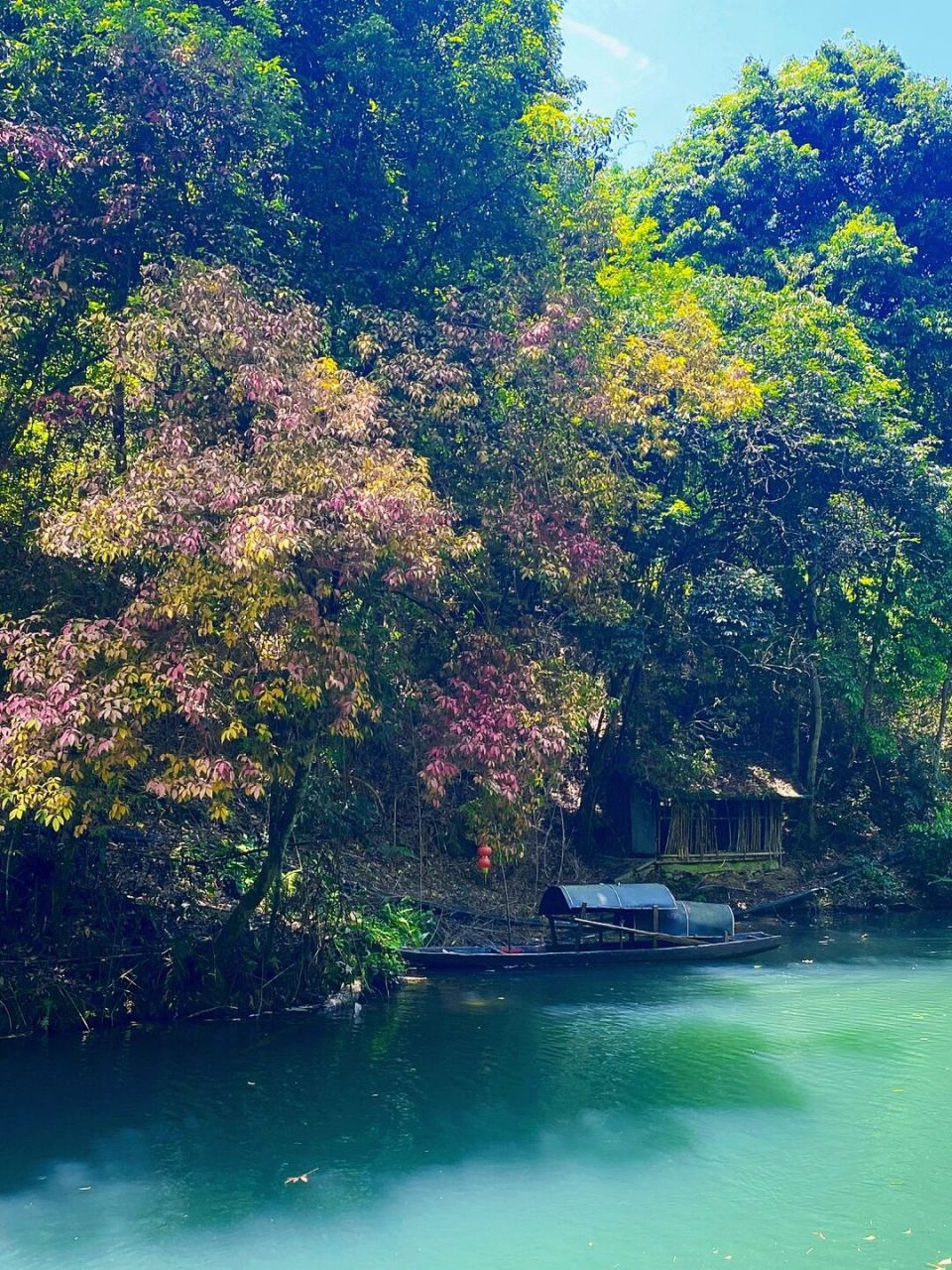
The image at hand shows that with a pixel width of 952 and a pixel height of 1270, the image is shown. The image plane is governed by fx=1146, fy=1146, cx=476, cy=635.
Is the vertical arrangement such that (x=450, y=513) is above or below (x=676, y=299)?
below

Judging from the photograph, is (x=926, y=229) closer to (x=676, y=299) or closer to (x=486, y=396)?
(x=676, y=299)

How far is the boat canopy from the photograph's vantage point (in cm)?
1562

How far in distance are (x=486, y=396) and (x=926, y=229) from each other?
15638 mm

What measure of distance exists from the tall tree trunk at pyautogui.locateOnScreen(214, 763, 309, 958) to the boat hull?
2.80 metres

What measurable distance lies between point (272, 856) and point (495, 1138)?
4017mm

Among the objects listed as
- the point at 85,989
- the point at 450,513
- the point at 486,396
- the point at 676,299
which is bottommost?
the point at 85,989

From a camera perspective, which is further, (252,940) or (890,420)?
(890,420)

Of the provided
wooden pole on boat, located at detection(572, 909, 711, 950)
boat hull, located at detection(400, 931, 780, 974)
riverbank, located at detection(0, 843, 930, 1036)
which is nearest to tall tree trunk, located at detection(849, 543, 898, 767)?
boat hull, located at detection(400, 931, 780, 974)

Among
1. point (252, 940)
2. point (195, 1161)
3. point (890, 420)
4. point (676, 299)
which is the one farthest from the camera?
point (890, 420)

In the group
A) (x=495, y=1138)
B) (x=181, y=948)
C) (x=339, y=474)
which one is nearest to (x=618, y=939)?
(x=181, y=948)

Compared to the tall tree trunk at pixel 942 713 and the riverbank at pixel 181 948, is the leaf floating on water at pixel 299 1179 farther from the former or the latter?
the tall tree trunk at pixel 942 713

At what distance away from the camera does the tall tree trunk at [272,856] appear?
472 inches

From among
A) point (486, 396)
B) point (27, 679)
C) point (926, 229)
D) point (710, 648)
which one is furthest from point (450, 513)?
point (926, 229)

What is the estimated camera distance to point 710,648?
2084 cm
